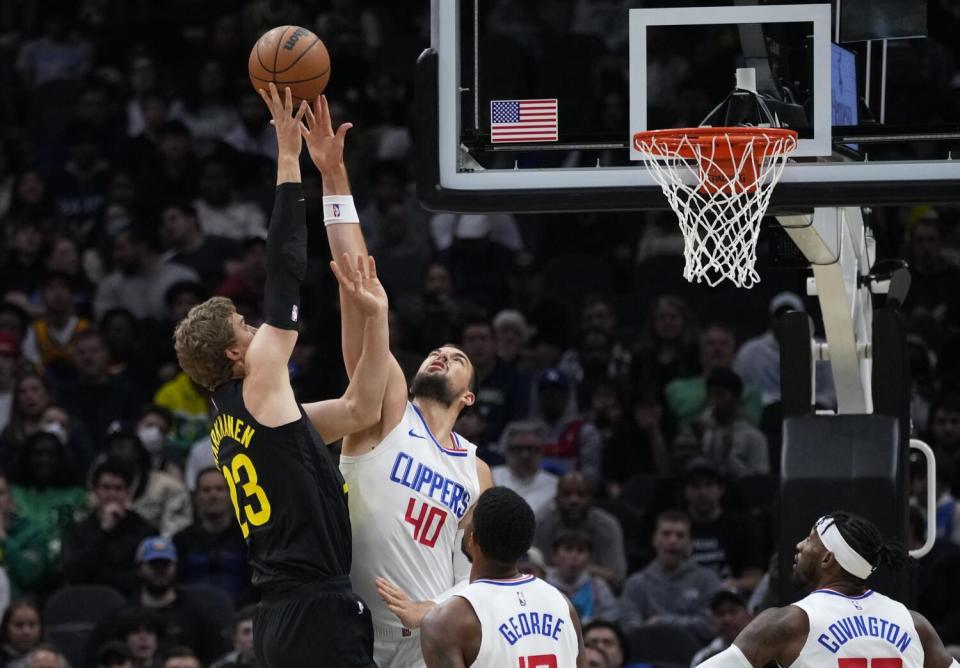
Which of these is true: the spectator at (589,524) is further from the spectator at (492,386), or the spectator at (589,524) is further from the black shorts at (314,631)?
the black shorts at (314,631)

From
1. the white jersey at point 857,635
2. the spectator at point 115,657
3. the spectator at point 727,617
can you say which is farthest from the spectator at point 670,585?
the white jersey at point 857,635

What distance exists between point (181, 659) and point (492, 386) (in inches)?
123

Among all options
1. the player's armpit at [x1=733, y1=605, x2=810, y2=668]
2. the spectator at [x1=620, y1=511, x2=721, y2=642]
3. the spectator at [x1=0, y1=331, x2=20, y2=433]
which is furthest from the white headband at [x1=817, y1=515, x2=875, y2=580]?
the spectator at [x1=0, y1=331, x2=20, y2=433]

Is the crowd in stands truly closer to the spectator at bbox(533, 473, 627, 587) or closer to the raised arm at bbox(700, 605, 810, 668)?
the spectator at bbox(533, 473, 627, 587)

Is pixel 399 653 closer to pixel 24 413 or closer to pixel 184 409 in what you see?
pixel 184 409

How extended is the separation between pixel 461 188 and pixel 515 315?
18.6ft

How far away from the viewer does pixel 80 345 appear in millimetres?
11602

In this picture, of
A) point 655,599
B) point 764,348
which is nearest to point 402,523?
point 655,599

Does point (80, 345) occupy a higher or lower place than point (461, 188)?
lower

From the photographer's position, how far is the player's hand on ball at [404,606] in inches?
225

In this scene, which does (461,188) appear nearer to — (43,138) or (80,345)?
(80,345)

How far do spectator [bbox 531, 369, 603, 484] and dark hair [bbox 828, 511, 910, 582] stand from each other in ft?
16.1

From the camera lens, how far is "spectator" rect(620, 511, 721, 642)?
9.62 m

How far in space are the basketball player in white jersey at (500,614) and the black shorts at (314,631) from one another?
8.7 inches
